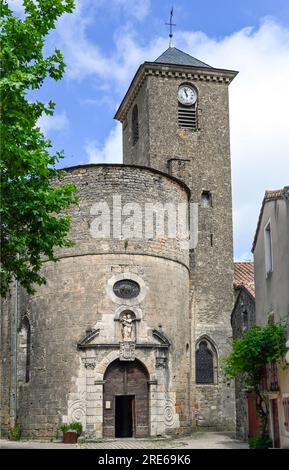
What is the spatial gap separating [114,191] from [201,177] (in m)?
8.64

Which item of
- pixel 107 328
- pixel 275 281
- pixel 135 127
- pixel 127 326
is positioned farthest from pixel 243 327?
pixel 135 127

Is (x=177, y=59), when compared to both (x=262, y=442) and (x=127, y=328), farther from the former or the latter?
(x=262, y=442)

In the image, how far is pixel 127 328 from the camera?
22594 millimetres

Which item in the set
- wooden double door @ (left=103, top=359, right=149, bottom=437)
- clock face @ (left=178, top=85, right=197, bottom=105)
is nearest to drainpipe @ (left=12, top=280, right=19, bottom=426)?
wooden double door @ (left=103, top=359, right=149, bottom=437)

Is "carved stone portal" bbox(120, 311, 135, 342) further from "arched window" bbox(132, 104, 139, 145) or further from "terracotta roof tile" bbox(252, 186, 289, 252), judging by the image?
"arched window" bbox(132, 104, 139, 145)

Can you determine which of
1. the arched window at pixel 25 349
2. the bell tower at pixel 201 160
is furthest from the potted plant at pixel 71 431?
the bell tower at pixel 201 160

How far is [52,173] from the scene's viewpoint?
13.9 meters

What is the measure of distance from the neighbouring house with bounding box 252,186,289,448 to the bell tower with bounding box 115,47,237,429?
1013cm

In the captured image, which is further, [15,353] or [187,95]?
[187,95]

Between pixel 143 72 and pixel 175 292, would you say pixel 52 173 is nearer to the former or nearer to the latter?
pixel 175 292

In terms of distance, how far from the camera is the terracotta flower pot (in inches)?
835

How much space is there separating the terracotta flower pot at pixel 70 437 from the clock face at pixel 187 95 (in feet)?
55.2

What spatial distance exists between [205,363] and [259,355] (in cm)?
1281
